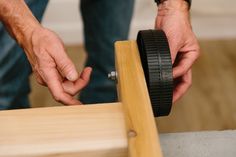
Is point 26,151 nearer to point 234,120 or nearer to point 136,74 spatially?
point 136,74

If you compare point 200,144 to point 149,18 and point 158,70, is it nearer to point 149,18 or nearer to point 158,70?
point 158,70

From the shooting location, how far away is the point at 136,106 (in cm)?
41

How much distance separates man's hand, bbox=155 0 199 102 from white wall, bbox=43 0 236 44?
41.6 inches

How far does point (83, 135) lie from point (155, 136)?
0.07m

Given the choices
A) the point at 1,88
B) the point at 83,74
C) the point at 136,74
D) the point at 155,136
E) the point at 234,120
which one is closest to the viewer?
the point at 155,136

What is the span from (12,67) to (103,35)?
0.35 metres

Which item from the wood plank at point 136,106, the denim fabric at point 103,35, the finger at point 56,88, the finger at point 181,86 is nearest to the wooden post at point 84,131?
the wood plank at point 136,106

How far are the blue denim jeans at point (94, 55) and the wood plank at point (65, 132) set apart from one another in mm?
557

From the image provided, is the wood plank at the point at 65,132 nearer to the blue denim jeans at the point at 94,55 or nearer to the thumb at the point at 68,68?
the thumb at the point at 68,68

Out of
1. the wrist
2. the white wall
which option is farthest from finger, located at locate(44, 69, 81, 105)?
the white wall

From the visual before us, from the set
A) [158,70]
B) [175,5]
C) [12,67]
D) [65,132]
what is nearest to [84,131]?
[65,132]

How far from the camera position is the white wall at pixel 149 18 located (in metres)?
1.79

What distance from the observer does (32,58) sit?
65 cm

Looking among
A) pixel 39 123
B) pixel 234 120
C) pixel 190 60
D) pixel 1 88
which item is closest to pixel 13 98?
pixel 1 88
